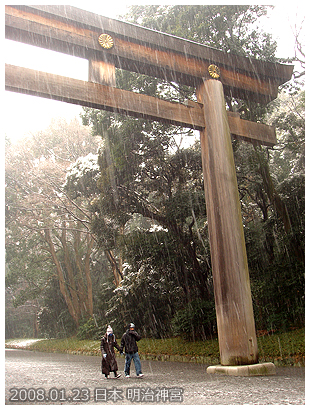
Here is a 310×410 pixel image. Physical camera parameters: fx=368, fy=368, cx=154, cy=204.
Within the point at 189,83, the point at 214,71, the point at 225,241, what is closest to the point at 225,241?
the point at 225,241

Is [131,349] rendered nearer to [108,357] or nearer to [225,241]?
[108,357]

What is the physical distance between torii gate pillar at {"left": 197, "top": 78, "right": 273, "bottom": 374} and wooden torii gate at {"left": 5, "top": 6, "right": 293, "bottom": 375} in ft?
0.05

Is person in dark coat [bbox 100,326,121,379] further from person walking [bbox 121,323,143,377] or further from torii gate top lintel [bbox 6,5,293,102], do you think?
torii gate top lintel [bbox 6,5,293,102]

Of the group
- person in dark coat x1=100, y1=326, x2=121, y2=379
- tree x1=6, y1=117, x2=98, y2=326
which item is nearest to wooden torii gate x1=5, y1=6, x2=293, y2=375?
person in dark coat x1=100, y1=326, x2=121, y2=379

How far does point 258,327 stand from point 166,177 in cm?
601

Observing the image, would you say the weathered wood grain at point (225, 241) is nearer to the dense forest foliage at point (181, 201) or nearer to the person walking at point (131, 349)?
the person walking at point (131, 349)

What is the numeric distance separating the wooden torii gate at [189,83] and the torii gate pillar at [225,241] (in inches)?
0.6

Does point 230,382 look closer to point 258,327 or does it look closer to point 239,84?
point 239,84

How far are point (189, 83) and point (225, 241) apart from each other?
3.32m

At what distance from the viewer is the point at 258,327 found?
1252cm

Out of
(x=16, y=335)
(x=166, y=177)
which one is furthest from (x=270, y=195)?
(x=16, y=335)

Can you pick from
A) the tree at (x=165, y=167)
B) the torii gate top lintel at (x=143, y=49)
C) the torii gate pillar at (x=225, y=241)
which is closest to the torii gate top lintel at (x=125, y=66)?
the torii gate top lintel at (x=143, y=49)

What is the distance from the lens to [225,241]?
6.39m

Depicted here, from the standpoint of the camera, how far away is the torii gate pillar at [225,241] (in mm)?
6031
